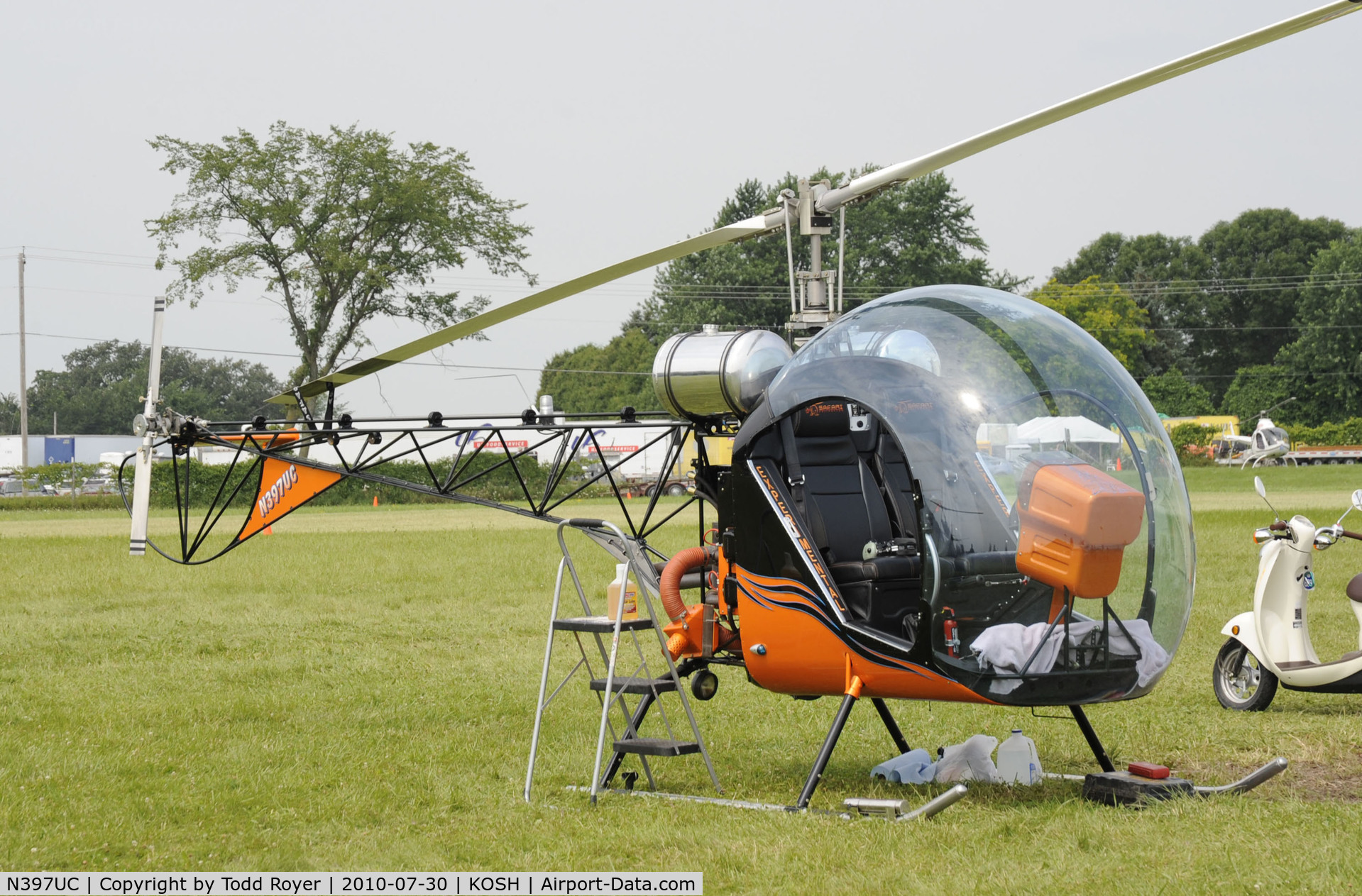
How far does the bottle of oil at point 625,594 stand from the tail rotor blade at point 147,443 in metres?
3.76

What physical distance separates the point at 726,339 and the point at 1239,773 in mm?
3650

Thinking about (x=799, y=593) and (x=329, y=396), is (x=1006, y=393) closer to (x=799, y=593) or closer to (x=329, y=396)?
(x=799, y=593)

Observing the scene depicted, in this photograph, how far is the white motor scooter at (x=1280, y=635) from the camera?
8250 millimetres

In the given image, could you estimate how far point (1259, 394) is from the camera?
72438 millimetres

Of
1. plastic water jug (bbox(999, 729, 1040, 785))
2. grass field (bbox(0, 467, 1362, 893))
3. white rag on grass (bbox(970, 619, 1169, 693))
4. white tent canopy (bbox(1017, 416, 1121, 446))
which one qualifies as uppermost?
white tent canopy (bbox(1017, 416, 1121, 446))

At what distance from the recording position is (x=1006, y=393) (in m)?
5.59

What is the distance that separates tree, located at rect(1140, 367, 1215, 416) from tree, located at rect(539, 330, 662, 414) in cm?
2872

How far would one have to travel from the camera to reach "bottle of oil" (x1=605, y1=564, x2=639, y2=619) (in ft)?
21.4

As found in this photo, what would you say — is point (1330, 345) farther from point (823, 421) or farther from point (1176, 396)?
point (823, 421)

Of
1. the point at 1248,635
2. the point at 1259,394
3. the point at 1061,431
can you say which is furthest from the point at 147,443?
the point at 1259,394

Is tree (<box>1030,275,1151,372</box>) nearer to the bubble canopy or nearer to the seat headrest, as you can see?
the seat headrest

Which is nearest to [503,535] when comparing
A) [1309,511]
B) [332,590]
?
[332,590]

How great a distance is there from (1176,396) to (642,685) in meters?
69.8

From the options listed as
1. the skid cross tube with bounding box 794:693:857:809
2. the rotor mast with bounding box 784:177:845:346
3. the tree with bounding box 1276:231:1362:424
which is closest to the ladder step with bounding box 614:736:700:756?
the skid cross tube with bounding box 794:693:857:809
